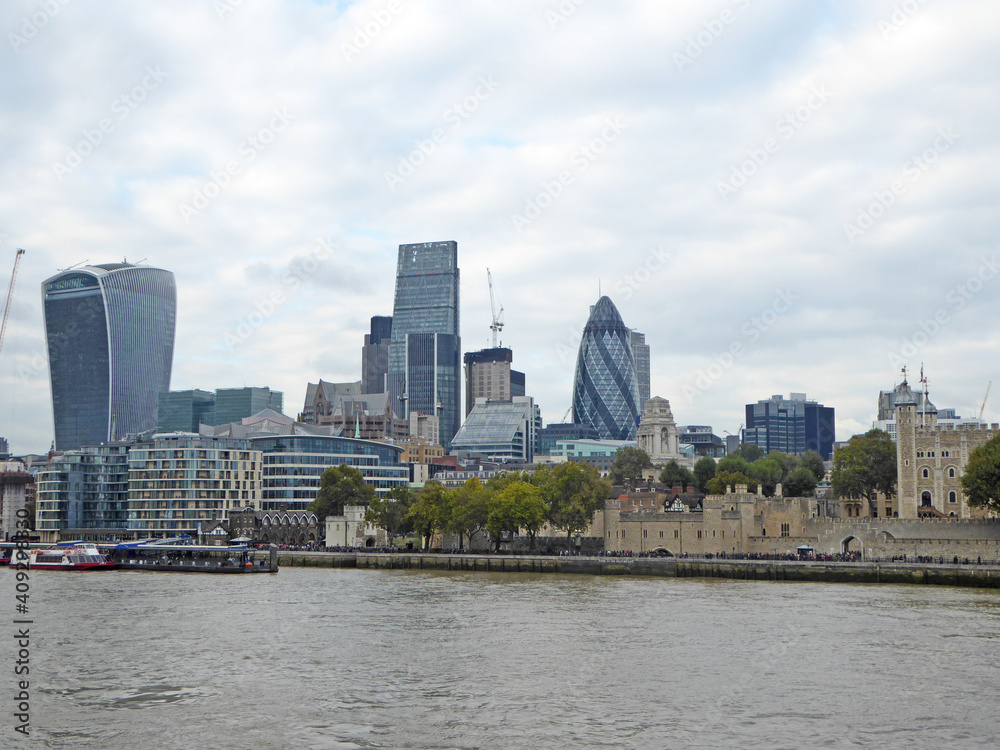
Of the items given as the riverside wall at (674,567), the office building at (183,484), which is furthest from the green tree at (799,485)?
the office building at (183,484)

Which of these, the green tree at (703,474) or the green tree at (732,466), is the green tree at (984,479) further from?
the green tree at (732,466)

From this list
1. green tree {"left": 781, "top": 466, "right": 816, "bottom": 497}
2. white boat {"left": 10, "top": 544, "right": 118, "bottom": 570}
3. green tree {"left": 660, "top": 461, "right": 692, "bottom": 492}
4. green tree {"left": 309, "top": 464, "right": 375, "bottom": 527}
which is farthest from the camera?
green tree {"left": 660, "top": 461, "right": 692, "bottom": 492}

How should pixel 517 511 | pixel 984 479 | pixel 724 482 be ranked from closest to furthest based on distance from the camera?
pixel 984 479
pixel 517 511
pixel 724 482

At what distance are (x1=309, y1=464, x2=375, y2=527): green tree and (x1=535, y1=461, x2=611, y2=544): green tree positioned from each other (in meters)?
32.6

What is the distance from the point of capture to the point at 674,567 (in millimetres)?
100250

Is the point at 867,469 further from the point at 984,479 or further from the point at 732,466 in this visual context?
the point at 732,466

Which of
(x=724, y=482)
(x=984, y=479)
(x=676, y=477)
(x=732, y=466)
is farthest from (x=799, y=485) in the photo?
(x=984, y=479)

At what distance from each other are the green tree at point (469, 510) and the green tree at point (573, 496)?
644cm

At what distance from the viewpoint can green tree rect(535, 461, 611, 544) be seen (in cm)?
11725

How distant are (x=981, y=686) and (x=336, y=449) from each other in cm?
13873

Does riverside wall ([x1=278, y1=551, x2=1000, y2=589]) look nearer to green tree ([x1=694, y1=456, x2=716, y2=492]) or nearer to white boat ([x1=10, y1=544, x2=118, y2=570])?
white boat ([x1=10, y1=544, x2=118, y2=570])

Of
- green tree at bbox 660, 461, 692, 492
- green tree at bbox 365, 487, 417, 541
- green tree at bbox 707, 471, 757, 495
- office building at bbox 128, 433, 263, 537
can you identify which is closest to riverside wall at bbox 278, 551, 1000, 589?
green tree at bbox 365, 487, 417, 541

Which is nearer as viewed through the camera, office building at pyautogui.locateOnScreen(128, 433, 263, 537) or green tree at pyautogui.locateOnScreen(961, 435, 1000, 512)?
green tree at pyautogui.locateOnScreen(961, 435, 1000, 512)

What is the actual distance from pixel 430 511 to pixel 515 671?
79.7 metres
